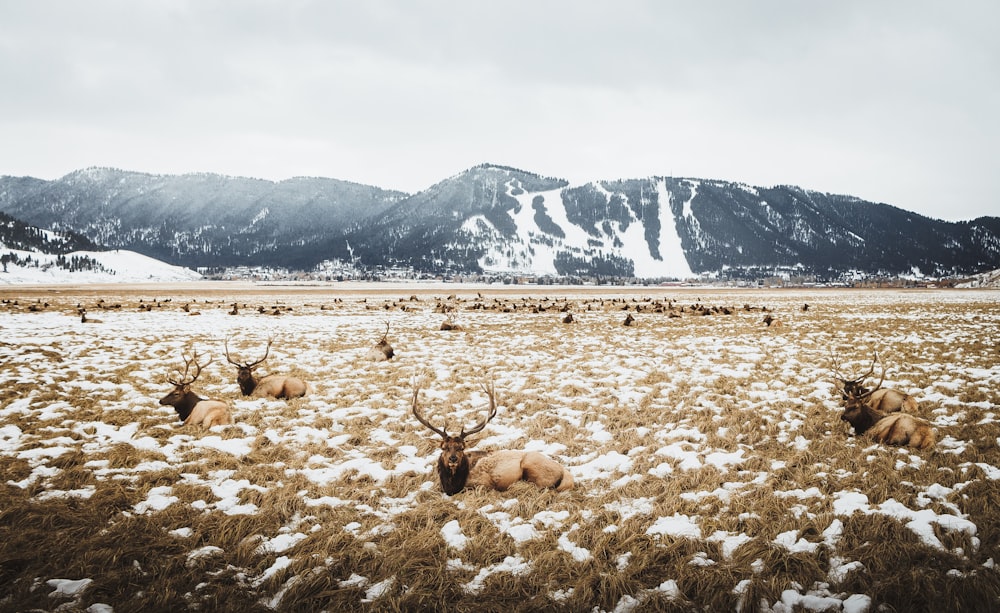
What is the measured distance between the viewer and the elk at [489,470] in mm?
6258

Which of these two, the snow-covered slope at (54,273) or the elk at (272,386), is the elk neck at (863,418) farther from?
the snow-covered slope at (54,273)

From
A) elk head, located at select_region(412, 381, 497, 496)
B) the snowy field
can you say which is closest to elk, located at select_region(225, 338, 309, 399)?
the snowy field

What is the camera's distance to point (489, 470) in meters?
6.47

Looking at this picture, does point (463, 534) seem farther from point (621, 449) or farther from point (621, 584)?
point (621, 449)

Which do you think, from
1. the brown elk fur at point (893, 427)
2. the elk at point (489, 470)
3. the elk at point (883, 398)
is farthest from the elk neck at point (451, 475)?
the elk at point (883, 398)

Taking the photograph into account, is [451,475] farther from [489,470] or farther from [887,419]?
[887,419]

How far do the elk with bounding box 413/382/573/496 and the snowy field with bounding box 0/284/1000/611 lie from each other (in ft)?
0.64

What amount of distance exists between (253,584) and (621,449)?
5.59m

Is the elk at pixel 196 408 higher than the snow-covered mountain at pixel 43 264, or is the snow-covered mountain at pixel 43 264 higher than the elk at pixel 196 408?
the snow-covered mountain at pixel 43 264

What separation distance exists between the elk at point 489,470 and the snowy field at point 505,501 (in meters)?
0.20

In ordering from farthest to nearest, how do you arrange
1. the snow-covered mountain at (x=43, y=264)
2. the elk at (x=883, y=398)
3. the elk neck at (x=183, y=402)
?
the snow-covered mountain at (x=43, y=264)
the elk neck at (x=183, y=402)
the elk at (x=883, y=398)

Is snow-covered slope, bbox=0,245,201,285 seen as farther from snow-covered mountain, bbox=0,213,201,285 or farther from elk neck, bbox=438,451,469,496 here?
elk neck, bbox=438,451,469,496

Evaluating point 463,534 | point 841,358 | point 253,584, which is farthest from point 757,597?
point 841,358

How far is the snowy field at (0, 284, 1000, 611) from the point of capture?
411 centimetres
